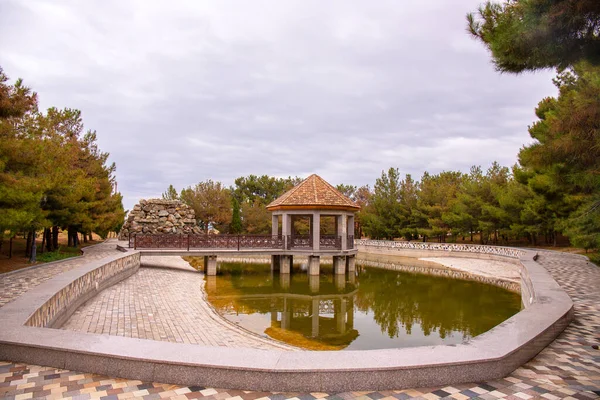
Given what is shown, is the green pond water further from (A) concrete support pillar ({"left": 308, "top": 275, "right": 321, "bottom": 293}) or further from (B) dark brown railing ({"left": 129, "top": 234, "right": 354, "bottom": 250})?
(B) dark brown railing ({"left": 129, "top": 234, "right": 354, "bottom": 250})

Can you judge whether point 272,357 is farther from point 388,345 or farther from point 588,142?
point 588,142

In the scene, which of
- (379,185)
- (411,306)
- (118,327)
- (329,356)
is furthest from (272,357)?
(379,185)

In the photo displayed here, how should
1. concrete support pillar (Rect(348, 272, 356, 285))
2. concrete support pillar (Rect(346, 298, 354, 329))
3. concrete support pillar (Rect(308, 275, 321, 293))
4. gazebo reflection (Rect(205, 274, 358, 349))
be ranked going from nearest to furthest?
gazebo reflection (Rect(205, 274, 358, 349)) → concrete support pillar (Rect(346, 298, 354, 329)) → concrete support pillar (Rect(308, 275, 321, 293)) → concrete support pillar (Rect(348, 272, 356, 285))

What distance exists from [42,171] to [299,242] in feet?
39.8

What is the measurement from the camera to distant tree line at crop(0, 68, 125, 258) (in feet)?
33.7

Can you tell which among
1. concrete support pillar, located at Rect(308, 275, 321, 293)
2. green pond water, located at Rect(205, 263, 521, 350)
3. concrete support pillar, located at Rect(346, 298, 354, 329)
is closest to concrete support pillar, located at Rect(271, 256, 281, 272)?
green pond water, located at Rect(205, 263, 521, 350)

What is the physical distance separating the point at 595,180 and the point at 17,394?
975 cm

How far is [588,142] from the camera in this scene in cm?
663

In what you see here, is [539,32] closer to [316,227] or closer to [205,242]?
[316,227]

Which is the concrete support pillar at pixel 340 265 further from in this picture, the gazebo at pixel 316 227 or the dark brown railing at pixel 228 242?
the dark brown railing at pixel 228 242

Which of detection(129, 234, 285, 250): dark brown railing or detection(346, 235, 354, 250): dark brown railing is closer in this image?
detection(129, 234, 285, 250): dark brown railing

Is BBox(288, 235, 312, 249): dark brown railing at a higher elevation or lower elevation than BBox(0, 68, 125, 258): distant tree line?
lower

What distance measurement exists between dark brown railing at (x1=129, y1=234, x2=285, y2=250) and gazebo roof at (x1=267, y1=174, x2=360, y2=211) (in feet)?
6.32

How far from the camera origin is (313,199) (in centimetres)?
2025
